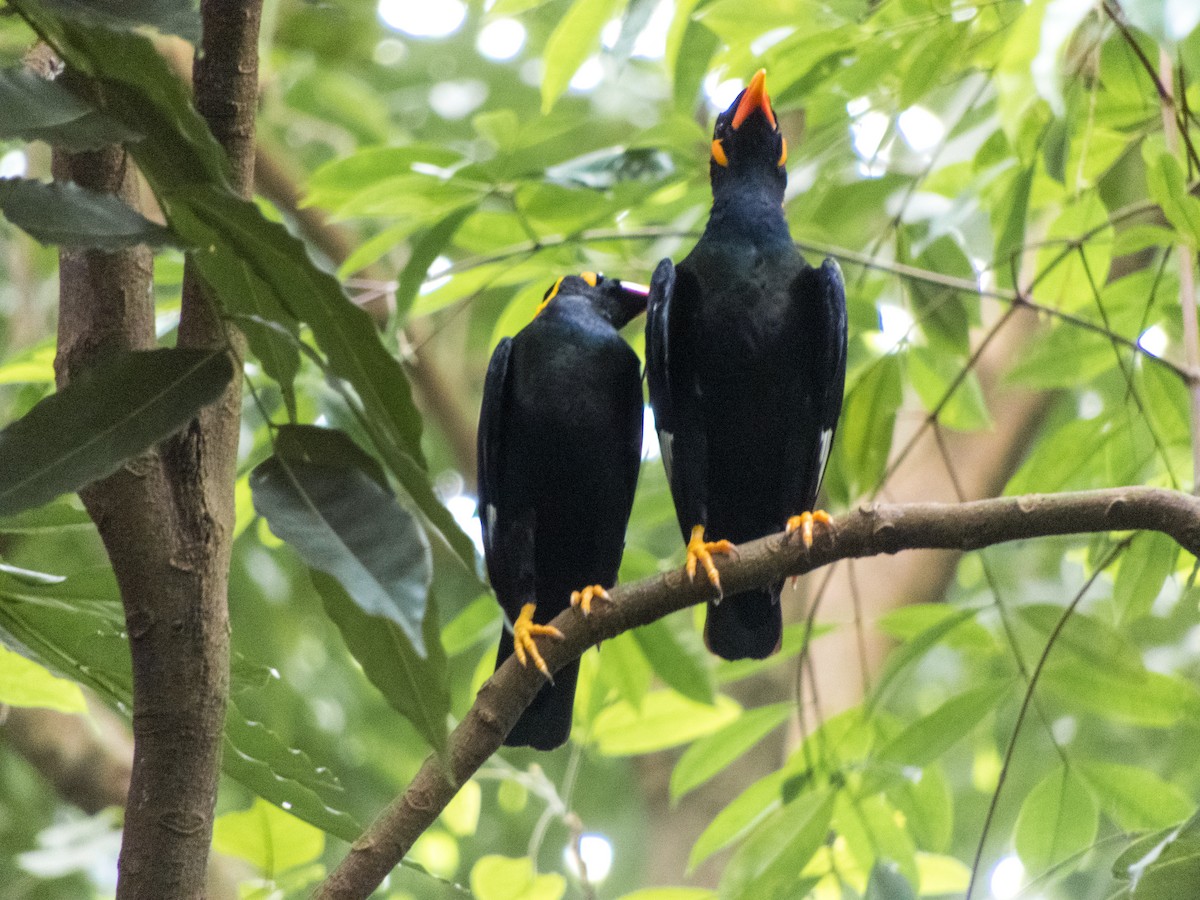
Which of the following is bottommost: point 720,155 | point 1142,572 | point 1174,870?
point 1174,870

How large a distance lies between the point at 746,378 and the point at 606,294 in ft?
2.49

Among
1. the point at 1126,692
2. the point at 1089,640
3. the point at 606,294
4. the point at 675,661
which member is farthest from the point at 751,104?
the point at 1126,692

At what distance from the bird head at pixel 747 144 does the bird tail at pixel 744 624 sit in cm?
101

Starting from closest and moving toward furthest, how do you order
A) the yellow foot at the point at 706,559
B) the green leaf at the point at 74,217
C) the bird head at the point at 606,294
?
the green leaf at the point at 74,217 < the yellow foot at the point at 706,559 < the bird head at the point at 606,294

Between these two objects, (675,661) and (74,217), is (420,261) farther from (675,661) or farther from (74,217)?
(74,217)

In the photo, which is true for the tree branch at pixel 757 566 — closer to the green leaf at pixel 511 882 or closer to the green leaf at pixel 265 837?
the green leaf at pixel 265 837

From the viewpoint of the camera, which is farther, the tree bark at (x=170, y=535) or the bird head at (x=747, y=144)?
the bird head at (x=747, y=144)

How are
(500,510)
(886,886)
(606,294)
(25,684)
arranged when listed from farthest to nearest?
1. (606,294)
2. (500,510)
3. (886,886)
4. (25,684)

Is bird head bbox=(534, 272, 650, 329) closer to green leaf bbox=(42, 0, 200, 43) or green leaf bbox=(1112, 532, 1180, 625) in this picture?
green leaf bbox=(1112, 532, 1180, 625)

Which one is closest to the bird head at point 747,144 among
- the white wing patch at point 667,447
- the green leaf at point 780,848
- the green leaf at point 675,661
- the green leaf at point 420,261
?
the white wing patch at point 667,447

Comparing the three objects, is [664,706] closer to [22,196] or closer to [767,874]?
[767,874]

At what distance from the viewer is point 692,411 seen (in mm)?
2996

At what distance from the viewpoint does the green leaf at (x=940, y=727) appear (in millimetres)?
2475

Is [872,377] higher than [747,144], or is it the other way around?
[747,144]
